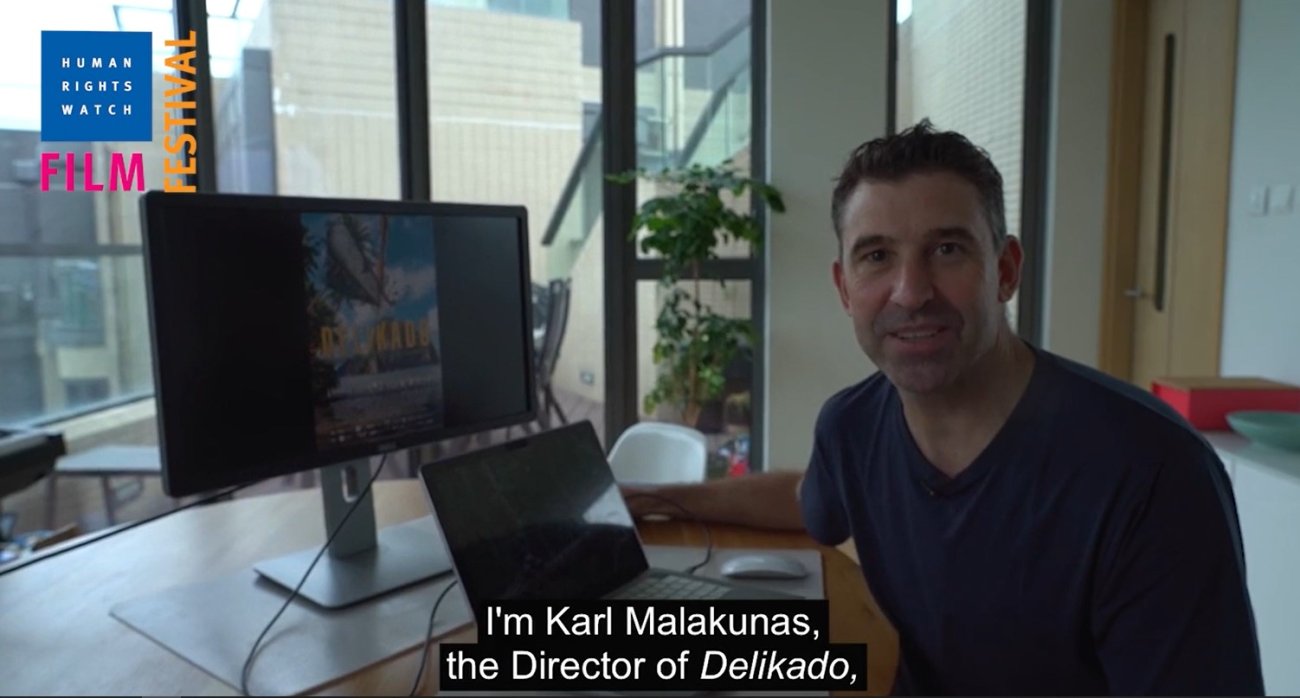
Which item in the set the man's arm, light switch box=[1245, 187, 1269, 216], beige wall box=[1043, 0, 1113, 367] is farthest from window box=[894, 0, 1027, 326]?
the man's arm

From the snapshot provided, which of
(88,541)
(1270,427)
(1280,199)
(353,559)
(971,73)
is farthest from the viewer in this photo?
(971,73)

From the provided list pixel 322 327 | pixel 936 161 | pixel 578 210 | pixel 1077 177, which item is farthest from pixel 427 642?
pixel 1077 177

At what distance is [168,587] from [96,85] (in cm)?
269

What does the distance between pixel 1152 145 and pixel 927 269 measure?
3294mm

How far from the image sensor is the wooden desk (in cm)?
91

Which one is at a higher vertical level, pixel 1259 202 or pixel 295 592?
pixel 1259 202

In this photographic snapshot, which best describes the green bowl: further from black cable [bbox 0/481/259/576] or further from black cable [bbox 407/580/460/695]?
black cable [bbox 0/481/259/576]

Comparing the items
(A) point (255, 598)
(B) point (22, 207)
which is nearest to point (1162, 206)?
(A) point (255, 598)

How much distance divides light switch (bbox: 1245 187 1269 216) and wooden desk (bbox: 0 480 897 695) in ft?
8.21

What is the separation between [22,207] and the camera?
9.57 ft

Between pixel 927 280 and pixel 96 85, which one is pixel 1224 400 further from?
pixel 96 85

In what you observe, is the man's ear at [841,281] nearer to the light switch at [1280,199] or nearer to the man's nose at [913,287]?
the man's nose at [913,287]

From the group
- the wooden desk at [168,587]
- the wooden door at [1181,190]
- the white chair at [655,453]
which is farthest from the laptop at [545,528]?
the wooden door at [1181,190]

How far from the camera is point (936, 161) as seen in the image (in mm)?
1061
